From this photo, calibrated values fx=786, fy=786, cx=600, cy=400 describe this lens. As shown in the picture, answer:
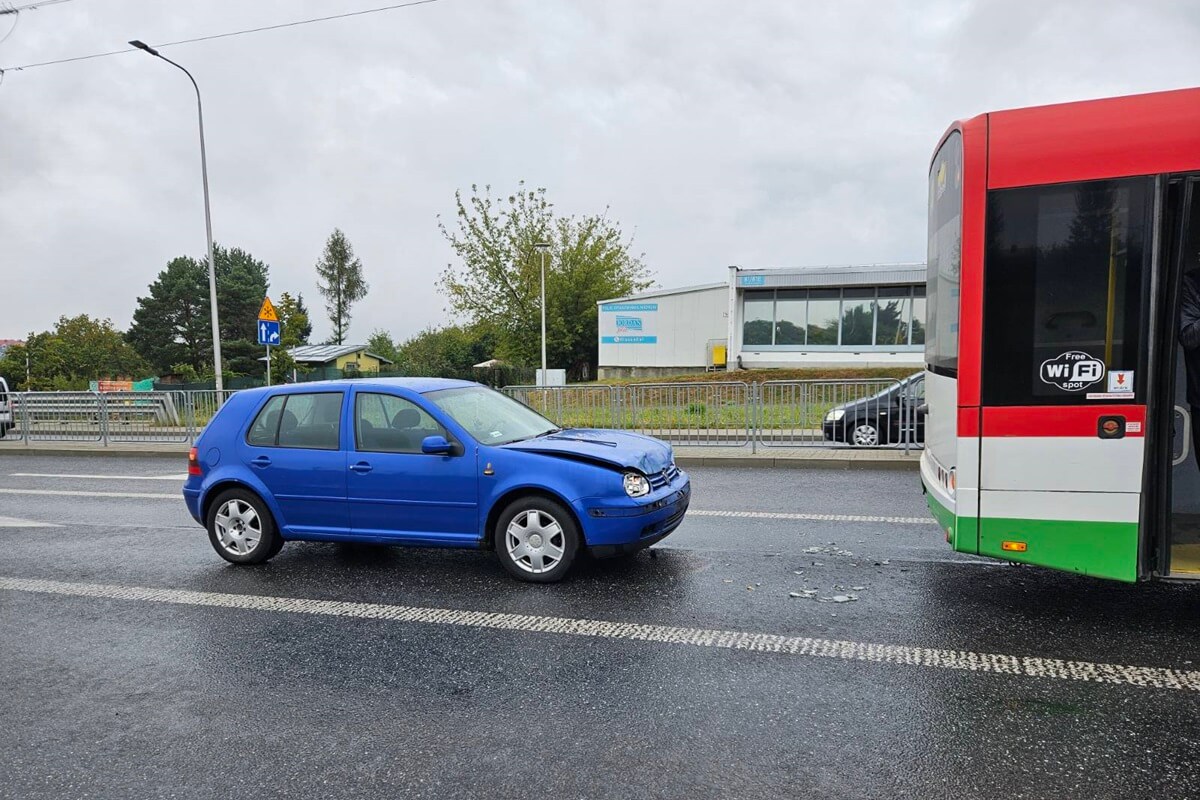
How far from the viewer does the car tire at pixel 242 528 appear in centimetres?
653

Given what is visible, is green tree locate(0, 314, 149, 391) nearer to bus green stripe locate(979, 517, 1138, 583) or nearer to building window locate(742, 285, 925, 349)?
building window locate(742, 285, 925, 349)

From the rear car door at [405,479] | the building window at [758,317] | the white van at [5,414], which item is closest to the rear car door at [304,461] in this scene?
the rear car door at [405,479]

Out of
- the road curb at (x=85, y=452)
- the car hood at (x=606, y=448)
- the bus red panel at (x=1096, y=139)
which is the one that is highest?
the bus red panel at (x=1096, y=139)

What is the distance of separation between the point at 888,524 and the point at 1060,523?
3.16 m

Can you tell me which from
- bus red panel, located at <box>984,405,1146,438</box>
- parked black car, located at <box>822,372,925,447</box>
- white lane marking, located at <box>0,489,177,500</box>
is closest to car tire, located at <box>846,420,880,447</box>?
parked black car, located at <box>822,372,925,447</box>

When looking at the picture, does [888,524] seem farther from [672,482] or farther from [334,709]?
[334,709]

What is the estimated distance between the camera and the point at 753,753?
10.8 feet

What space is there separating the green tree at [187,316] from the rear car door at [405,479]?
2676 inches

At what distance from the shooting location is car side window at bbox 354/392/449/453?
6.12 metres

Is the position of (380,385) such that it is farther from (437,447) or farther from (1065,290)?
(1065,290)

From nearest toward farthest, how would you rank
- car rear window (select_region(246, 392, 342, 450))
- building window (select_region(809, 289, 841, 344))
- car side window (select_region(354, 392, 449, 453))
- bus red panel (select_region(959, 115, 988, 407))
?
bus red panel (select_region(959, 115, 988, 407)) < car side window (select_region(354, 392, 449, 453)) < car rear window (select_region(246, 392, 342, 450)) < building window (select_region(809, 289, 841, 344))

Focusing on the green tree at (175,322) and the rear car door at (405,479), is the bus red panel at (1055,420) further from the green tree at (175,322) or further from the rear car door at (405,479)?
the green tree at (175,322)

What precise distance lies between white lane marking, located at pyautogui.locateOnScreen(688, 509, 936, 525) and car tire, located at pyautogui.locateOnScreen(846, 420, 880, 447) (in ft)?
16.7

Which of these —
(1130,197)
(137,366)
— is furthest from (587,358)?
(1130,197)
